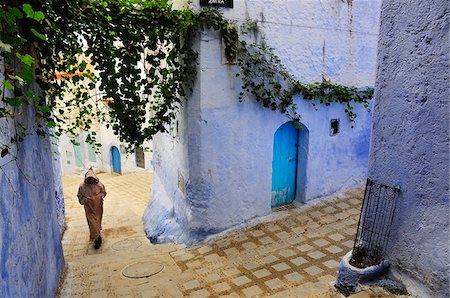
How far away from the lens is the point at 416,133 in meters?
2.49

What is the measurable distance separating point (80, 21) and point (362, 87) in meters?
6.02

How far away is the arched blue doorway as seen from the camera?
7039mm

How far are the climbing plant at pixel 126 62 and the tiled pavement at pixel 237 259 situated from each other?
213cm

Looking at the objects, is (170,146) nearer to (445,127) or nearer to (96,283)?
(96,283)

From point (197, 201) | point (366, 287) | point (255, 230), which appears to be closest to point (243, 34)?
point (197, 201)

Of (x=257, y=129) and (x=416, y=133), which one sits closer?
(x=416, y=133)

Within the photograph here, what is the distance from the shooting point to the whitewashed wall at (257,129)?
19.5 feet

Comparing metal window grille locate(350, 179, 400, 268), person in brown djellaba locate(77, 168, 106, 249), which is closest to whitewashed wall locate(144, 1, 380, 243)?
person in brown djellaba locate(77, 168, 106, 249)

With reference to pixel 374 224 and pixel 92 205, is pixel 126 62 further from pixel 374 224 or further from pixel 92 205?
pixel 374 224

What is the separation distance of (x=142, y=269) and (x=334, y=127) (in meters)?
4.83

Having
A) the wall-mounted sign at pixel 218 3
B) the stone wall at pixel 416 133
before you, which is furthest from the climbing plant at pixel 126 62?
the stone wall at pixel 416 133

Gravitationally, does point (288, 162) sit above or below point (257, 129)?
below

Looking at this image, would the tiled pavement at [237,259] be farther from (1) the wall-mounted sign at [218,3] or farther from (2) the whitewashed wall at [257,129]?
(1) the wall-mounted sign at [218,3]

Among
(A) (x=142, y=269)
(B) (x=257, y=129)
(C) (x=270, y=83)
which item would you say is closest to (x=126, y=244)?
(A) (x=142, y=269)
